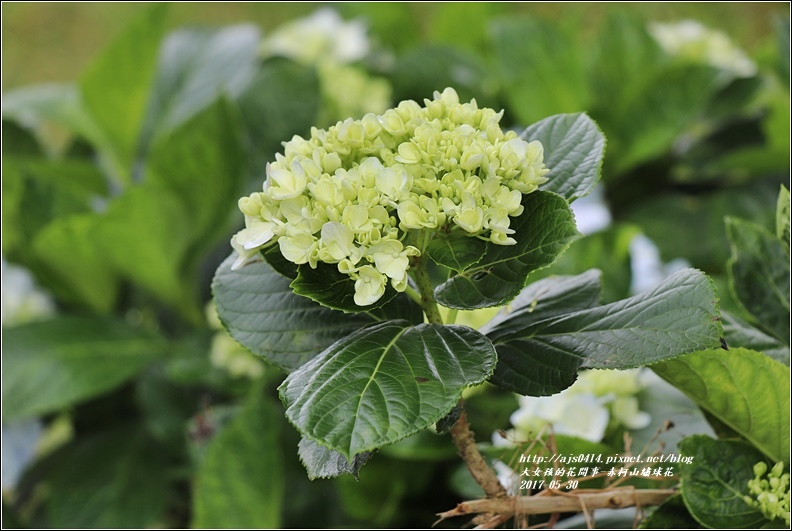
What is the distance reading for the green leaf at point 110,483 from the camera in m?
0.92

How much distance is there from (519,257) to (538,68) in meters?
0.72

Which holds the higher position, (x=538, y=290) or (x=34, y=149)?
(x=538, y=290)

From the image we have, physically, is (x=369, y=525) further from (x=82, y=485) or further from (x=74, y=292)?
(x=74, y=292)

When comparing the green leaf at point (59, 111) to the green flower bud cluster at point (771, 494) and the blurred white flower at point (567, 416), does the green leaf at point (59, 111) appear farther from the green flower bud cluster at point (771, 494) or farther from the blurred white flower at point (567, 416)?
the green flower bud cluster at point (771, 494)

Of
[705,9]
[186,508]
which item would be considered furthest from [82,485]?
[705,9]

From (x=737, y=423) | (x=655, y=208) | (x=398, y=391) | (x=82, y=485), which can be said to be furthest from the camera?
(x=655, y=208)

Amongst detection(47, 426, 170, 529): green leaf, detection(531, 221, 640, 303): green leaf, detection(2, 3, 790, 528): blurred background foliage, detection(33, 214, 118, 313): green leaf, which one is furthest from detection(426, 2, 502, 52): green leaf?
detection(47, 426, 170, 529): green leaf

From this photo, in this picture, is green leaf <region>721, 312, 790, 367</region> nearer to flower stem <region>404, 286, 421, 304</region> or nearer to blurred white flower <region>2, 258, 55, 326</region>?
flower stem <region>404, 286, 421, 304</region>

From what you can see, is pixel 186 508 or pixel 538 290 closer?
pixel 538 290

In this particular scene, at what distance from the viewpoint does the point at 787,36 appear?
58 cm

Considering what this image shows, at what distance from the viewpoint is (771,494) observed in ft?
1.54

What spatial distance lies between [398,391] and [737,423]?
236mm

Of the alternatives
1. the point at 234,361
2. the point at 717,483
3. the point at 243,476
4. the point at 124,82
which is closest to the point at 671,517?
the point at 717,483

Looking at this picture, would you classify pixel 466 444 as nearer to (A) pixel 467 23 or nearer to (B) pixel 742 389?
(B) pixel 742 389
